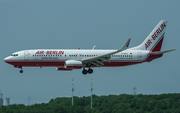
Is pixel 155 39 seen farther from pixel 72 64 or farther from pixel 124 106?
pixel 124 106

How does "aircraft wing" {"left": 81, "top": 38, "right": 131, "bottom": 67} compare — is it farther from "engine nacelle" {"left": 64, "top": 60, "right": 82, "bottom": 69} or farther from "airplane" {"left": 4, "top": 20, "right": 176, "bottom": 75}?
"engine nacelle" {"left": 64, "top": 60, "right": 82, "bottom": 69}

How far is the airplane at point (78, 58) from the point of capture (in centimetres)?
7931

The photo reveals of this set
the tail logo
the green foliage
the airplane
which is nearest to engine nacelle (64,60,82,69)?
the airplane

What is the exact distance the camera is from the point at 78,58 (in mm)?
80938

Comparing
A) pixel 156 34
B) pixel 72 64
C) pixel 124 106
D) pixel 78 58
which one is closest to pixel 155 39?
pixel 156 34

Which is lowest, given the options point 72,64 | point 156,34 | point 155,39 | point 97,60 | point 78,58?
point 72,64

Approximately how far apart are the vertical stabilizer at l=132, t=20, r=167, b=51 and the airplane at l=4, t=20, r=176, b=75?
1632 mm

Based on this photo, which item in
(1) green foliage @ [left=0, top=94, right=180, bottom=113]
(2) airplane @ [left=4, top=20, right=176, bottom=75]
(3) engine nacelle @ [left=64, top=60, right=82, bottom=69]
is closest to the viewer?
(3) engine nacelle @ [left=64, top=60, right=82, bottom=69]

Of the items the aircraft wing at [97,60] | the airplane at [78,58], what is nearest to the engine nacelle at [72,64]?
the airplane at [78,58]

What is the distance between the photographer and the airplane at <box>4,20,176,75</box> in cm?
7931

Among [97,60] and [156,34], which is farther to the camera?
[156,34]

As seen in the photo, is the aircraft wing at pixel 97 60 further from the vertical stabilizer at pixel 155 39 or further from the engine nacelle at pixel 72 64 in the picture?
the vertical stabilizer at pixel 155 39

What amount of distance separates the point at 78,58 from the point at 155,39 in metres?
20.5

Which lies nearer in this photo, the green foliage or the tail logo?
the tail logo
